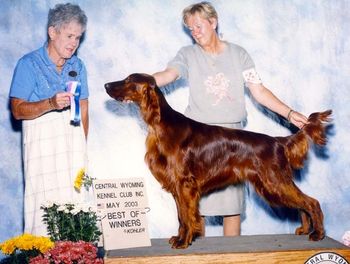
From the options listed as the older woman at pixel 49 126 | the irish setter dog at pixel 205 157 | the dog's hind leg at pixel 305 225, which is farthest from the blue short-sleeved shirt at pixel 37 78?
the dog's hind leg at pixel 305 225

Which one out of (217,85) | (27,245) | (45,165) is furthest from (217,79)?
(27,245)

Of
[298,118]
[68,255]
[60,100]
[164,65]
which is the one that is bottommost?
[68,255]

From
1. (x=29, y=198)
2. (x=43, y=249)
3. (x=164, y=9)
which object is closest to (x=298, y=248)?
(x=43, y=249)

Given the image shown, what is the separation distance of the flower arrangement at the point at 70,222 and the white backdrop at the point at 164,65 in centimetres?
88

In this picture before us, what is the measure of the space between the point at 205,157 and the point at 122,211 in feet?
1.75

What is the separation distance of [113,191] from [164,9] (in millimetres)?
1699

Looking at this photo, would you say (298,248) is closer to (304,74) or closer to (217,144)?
(217,144)

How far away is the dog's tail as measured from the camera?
265 cm

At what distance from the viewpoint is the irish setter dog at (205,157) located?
8.17 ft

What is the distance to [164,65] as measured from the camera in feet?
11.9

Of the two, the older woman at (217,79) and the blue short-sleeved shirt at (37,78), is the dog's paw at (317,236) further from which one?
the blue short-sleeved shirt at (37,78)

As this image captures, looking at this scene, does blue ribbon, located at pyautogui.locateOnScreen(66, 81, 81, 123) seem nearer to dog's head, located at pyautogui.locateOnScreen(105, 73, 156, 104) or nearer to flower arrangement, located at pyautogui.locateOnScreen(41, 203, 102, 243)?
dog's head, located at pyautogui.locateOnScreen(105, 73, 156, 104)

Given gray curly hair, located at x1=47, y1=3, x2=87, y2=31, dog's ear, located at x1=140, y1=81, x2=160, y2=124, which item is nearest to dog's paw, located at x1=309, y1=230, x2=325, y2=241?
dog's ear, located at x1=140, y1=81, x2=160, y2=124

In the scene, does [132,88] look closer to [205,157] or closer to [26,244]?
[205,157]
